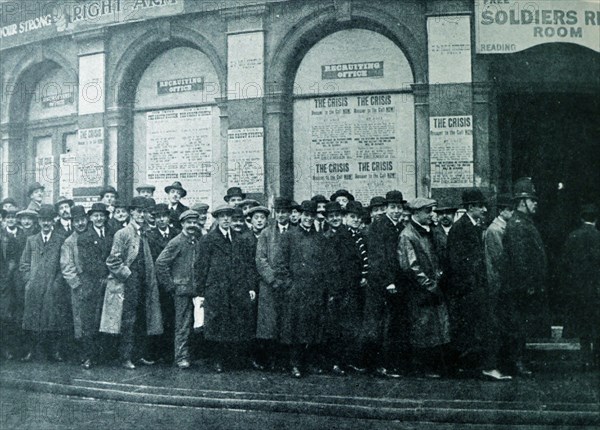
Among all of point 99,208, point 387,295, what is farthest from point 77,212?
point 387,295

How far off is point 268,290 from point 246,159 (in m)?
3.63

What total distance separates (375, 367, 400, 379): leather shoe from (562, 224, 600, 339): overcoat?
224 centimetres

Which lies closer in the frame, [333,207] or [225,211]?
[333,207]

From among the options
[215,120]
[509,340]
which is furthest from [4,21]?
[509,340]

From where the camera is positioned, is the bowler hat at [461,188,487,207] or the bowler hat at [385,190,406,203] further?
the bowler hat at [385,190,406,203]

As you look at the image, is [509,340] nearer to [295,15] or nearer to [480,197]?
[480,197]

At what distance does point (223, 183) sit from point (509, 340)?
5.92m

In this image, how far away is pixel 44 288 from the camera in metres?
8.62

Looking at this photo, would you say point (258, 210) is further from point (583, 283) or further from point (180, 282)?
point (583, 283)

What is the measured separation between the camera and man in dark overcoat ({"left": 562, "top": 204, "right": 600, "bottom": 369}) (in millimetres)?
7477

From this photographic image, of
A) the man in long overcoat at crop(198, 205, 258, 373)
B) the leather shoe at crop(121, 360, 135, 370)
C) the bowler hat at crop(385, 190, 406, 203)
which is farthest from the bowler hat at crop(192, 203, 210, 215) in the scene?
the bowler hat at crop(385, 190, 406, 203)

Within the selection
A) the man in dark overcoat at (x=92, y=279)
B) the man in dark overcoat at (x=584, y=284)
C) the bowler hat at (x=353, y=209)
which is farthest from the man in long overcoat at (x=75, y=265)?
the man in dark overcoat at (x=584, y=284)

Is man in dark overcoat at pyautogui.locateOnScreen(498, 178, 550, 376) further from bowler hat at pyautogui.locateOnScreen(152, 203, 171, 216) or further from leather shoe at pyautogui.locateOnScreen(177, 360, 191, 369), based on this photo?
bowler hat at pyautogui.locateOnScreen(152, 203, 171, 216)

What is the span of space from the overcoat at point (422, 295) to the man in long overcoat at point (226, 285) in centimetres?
199
